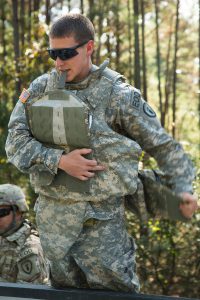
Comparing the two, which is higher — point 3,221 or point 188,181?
point 188,181

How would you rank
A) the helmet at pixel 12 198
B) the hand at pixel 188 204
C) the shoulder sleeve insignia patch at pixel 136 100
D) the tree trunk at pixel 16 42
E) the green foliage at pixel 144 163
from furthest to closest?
the tree trunk at pixel 16 42 < the green foliage at pixel 144 163 < the helmet at pixel 12 198 < the shoulder sleeve insignia patch at pixel 136 100 < the hand at pixel 188 204

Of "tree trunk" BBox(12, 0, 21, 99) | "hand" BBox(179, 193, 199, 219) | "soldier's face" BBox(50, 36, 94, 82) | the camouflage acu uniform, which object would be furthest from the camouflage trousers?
"tree trunk" BBox(12, 0, 21, 99)

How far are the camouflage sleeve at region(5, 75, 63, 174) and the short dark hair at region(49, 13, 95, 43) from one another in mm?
264

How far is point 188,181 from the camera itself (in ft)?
9.67

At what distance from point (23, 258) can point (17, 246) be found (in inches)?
4.8

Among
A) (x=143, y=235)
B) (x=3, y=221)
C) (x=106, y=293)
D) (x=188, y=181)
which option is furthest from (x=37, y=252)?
(x=143, y=235)

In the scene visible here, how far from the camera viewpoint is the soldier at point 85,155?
2.95 metres

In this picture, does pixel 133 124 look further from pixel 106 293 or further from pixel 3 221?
pixel 3 221

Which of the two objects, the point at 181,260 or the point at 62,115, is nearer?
the point at 62,115

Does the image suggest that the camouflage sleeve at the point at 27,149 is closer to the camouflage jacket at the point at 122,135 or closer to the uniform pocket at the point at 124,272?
the camouflage jacket at the point at 122,135

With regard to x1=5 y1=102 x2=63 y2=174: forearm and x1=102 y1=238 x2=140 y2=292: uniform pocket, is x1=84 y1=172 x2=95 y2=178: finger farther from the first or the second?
x1=102 y1=238 x2=140 y2=292: uniform pocket

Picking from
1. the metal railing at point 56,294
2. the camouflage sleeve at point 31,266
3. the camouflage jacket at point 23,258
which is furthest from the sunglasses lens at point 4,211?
the metal railing at point 56,294

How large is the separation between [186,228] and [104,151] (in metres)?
3.03

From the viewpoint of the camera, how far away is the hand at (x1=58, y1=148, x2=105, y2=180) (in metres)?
2.92
